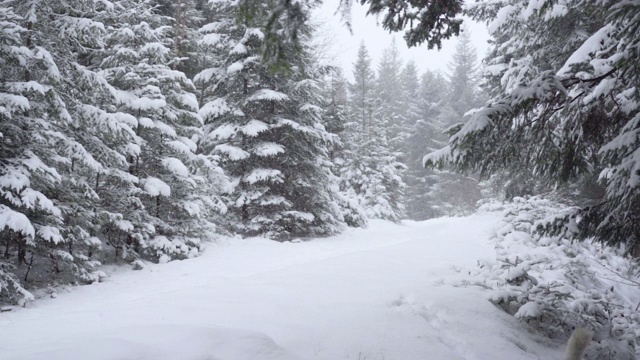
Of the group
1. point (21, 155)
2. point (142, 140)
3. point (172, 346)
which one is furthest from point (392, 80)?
point (172, 346)

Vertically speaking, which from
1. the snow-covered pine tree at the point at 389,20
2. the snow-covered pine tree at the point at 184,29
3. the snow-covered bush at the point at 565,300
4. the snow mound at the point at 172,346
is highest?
the snow-covered pine tree at the point at 184,29

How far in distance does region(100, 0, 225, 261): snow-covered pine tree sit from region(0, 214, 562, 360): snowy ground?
248cm

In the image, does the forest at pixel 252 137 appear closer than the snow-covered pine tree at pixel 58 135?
Yes

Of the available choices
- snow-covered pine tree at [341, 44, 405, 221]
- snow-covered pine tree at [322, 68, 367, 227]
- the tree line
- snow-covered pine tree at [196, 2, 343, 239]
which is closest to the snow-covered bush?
the tree line

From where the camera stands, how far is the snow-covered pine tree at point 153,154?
9656 mm

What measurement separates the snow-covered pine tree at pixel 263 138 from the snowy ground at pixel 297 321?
5865 mm

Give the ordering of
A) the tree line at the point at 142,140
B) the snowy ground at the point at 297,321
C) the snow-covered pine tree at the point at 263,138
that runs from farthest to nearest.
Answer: the snow-covered pine tree at the point at 263,138
the tree line at the point at 142,140
the snowy ground at the point at 297,321

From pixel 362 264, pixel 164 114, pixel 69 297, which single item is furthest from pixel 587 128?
pixel 164 114

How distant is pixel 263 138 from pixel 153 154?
14.0 feet

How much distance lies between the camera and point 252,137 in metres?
13.4

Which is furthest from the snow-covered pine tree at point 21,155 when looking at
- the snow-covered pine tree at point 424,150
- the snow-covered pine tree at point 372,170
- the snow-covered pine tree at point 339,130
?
the snow-covered pine tree at point 424,150

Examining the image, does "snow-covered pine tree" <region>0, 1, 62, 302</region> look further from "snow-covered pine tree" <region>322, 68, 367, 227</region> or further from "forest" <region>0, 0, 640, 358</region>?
"snow-covered pine tree" <region>322, 68, 367, 227</region>

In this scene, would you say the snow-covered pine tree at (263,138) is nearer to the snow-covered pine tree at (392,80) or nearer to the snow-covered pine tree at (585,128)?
the snow-covered pine tree at (585,128)

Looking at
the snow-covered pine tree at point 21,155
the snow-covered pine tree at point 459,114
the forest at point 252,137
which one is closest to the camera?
the forest at point 252,137
